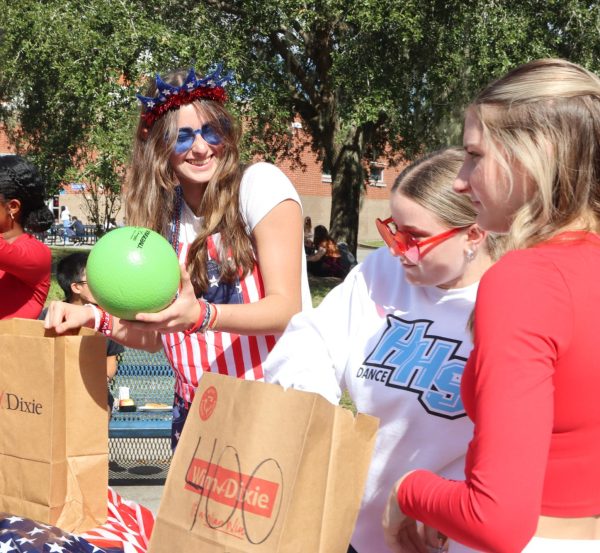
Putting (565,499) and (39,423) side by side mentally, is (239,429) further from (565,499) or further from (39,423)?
(39,423)

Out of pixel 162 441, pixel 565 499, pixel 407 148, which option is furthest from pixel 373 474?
pixel 407 148

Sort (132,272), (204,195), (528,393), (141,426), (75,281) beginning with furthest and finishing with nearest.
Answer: (141,426) → (75,281) → (204,195) → (132,272) → (528,393)

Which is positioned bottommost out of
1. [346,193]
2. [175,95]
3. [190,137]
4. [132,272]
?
[346,193]

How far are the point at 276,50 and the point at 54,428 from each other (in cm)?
1271

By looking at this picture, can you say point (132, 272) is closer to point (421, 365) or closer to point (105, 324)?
point (105, 324)

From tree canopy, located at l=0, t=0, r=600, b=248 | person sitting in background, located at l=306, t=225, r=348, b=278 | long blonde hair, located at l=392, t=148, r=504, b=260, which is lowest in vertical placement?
person sitting in background, located at l=306, t=225, r=348, b=278

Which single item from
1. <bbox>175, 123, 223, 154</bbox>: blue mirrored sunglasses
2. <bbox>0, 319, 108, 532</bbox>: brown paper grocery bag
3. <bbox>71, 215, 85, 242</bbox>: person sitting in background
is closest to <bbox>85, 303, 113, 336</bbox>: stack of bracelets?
<bbox>0, 319, 108, 532</bbox>: brown paper grocery bag

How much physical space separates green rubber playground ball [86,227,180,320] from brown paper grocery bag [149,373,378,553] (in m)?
0.50

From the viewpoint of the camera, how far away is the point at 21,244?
346 centimetres

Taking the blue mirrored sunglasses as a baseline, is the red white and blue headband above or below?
above

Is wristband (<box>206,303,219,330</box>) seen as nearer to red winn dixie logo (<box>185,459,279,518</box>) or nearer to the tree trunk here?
red winn dixie logo (<box>185,459,279,518</box>)

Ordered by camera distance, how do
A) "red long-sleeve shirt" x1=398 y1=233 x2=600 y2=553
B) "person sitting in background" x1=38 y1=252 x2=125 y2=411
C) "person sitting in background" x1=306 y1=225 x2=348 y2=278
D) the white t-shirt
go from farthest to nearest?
"person sitting in background" x1=306 y1=225 x2=348 y2=278
"person sitting in background" x1=38 y1=252 x2=125 y2=411
the white t-shirt
"red long-sleeve shirt" x1=398 y1=233 x2=600 y2=553

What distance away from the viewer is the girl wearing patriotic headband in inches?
95.0

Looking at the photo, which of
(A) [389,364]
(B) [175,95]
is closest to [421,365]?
(A) [389,364]
